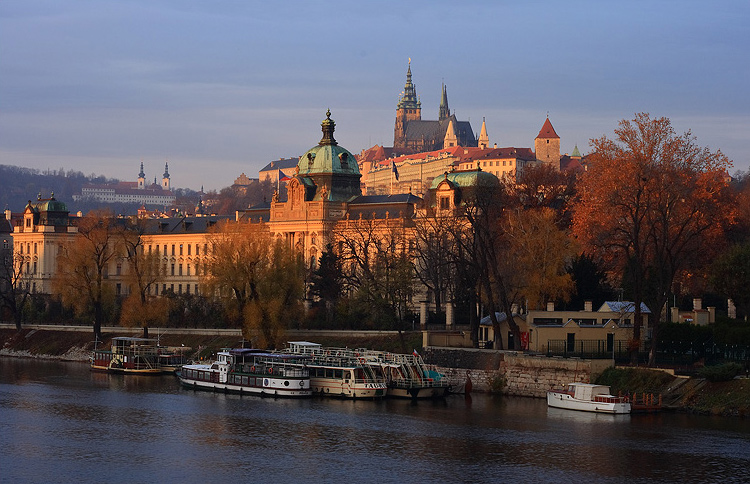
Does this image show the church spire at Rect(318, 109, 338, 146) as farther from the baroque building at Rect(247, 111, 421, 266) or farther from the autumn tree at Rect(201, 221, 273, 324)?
the autumn tree at Rect(201, 221, 273, 324)

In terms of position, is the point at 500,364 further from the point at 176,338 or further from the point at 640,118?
the point at 176,338

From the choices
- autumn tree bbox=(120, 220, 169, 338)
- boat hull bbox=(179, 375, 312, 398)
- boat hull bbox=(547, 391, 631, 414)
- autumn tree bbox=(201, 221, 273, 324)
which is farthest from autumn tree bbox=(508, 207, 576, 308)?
autumn tree bbox=(120, 220, 169, 338)

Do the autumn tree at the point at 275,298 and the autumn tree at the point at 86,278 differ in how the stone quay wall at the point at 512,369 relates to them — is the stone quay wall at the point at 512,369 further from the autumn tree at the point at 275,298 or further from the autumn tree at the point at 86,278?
the autumn tree at the point at 86,278

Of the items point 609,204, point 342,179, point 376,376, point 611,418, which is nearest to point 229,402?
point 376,376

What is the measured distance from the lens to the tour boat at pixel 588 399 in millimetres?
74637

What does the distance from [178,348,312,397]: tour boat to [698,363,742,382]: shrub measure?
26.8 metres

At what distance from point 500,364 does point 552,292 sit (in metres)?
10.9

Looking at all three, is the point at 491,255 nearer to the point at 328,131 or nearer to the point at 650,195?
the point at 650,195

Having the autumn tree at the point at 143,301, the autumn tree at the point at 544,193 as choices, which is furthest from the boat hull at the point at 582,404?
the autumn tree at the point at 143,301

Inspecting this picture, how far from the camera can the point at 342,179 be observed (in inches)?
6014

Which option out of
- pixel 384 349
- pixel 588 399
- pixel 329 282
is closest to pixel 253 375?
pixel 384 349

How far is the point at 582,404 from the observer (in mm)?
76500

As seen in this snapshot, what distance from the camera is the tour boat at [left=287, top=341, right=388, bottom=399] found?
85125 mm

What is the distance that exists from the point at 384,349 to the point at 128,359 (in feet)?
70.5
